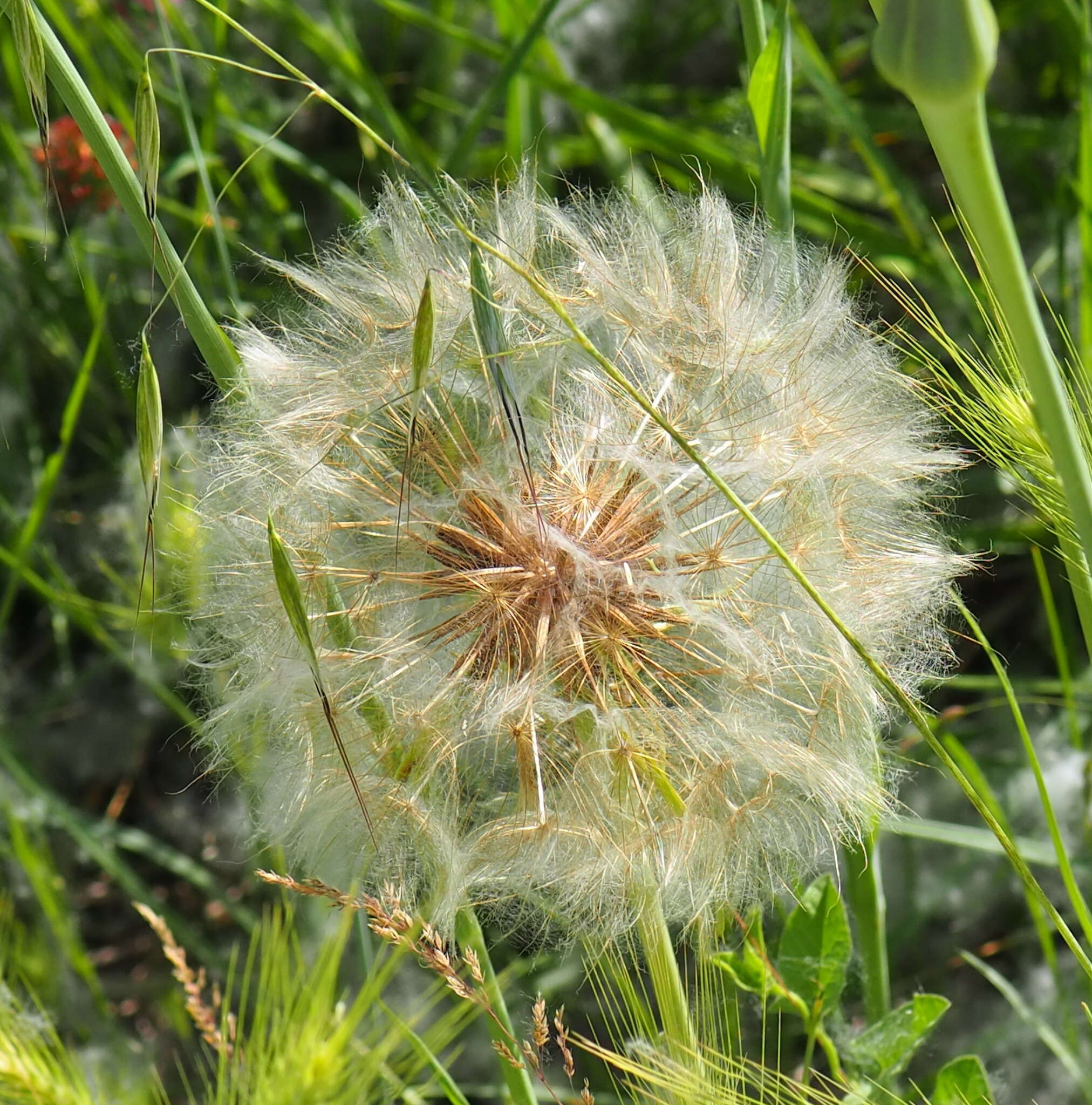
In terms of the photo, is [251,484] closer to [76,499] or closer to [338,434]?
[338,434]

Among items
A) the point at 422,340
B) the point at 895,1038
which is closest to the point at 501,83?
the point at 422,340

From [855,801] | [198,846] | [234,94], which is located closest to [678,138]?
[234,94]

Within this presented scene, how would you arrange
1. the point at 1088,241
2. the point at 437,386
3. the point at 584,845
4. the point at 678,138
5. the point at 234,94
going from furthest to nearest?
the point at 234,94
the point at 678,138
the point at 1088,241
the point at 437,386
the point at 584,845

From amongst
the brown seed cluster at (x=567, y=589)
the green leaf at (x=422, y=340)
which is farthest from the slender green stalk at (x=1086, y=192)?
the green leaf at (x=422, y=340)

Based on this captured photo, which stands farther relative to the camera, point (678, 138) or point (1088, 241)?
point (678, 138)

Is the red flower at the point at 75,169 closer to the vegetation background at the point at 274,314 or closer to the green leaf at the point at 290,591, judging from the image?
the vegetation background at the point at 274,314

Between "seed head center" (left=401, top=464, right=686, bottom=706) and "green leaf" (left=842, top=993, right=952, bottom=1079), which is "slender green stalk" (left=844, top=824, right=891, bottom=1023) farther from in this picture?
"seed head center" (left=401, top=464, right=686, bottom=706)

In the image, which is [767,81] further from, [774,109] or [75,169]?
[75,169]

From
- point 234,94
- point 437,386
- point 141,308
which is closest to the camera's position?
point 437,386
